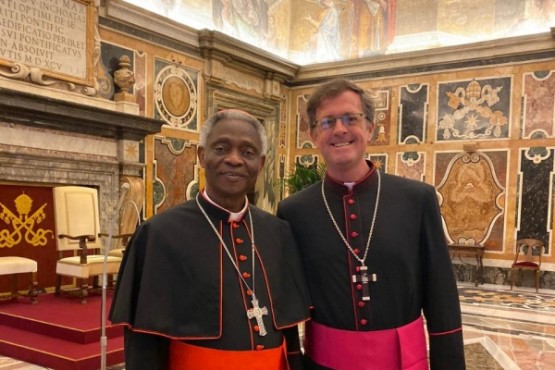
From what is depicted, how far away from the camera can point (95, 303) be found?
5648 millimetres

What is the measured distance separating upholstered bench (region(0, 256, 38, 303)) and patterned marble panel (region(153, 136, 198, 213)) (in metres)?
2.61

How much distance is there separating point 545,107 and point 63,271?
7754 mm

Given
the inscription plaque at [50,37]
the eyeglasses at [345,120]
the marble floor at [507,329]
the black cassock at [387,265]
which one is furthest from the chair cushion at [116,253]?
the eyeglasses at [345,120]

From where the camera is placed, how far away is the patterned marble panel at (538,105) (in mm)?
8414

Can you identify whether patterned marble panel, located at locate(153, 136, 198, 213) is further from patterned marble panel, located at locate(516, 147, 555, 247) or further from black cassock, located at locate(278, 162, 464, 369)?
black cassock, located at locate(278, 162, 464, 369)

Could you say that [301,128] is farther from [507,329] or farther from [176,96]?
[507,329]

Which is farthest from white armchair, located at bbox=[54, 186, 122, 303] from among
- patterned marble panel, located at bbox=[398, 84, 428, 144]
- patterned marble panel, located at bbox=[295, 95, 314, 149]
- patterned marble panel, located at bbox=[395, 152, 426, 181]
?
patterned marble panel, located at bbox=[398, 84, 428, 144]

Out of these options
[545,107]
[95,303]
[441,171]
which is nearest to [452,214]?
[441,171]

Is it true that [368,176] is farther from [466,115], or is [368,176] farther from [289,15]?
[289,15]

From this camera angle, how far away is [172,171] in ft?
27.2

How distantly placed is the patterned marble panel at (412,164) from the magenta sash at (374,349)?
7.72m

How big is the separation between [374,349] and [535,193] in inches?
306

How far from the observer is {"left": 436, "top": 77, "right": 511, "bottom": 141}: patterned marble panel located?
8759 millimetres

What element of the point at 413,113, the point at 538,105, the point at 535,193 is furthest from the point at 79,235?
the point at 538,105
